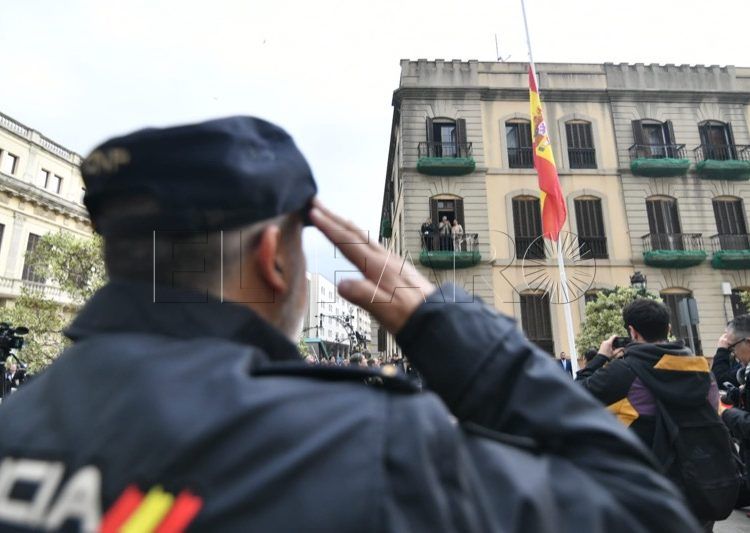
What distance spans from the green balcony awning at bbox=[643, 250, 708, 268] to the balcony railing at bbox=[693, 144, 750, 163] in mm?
4001

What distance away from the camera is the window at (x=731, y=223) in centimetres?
1642

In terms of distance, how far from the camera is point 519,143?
17094mm

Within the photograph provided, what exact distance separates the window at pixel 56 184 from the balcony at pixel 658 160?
30.1m

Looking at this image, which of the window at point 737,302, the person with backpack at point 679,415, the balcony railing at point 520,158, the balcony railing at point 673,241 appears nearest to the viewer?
the person with backpack at point 679,415

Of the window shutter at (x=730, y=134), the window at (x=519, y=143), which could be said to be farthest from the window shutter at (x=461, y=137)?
the window shutter at (x=730, y=134)

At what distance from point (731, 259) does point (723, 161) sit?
375cm

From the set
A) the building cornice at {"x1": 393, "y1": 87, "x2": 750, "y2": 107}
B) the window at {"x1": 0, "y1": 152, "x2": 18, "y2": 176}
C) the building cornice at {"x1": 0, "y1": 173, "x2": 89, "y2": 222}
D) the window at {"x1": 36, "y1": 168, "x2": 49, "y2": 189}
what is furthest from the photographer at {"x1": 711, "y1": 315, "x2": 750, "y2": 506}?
the window at {"x1": 36, "y1": 168, "x2": 49, "y2": 189}

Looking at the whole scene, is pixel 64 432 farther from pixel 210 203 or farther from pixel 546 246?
pixel 546 246

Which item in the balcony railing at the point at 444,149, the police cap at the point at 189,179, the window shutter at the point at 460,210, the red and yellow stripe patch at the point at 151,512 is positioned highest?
the balcony railing at the point at 444,149

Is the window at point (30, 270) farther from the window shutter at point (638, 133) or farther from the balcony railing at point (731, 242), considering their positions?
the balcony railing at point (731, 242)

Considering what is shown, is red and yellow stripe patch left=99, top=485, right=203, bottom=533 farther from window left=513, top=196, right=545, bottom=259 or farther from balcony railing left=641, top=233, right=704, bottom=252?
balcony railing left=641, top=233, right=704, bottom=252

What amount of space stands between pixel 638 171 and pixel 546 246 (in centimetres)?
468

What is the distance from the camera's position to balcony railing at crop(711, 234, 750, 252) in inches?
645

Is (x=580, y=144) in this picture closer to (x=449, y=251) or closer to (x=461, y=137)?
(x=461, y=137)
